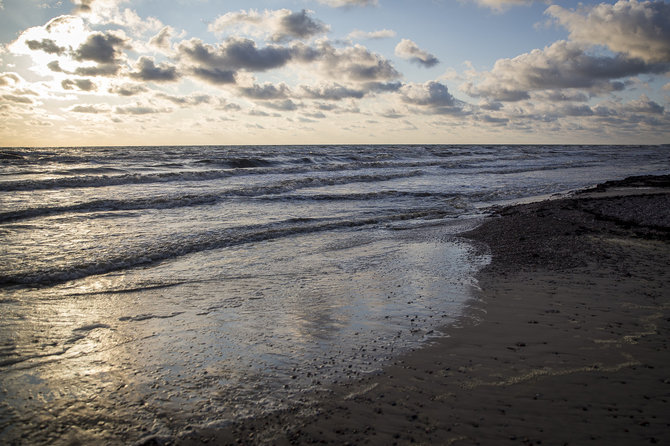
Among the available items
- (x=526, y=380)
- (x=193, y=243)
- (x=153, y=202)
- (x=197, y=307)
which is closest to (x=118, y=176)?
(x=153, y=202)

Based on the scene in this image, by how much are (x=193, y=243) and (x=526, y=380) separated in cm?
848

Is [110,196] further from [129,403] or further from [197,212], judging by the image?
[129,403]

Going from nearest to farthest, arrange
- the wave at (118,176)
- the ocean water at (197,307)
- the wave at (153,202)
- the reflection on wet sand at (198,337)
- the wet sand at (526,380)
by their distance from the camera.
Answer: the wet sand at (526,380)
the reflection on wet sand at (198,337)
the ocean water at (197,307)
the wave at (153,202)
the wave at (118,176)

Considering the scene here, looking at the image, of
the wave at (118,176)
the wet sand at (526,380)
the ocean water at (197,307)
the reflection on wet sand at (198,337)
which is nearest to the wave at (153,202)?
the ocean water at (197,307)

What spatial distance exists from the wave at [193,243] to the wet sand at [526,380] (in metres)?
6.06

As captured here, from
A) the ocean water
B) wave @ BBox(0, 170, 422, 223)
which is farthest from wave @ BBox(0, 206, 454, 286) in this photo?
wave @ BBox(0, 170, 422, 223)

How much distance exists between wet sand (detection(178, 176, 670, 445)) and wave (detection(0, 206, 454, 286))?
239 inches

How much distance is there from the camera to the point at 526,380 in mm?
3627

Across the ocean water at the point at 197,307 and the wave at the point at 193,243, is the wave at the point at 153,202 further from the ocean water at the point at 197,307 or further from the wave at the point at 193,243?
the wave at the point at 193,243

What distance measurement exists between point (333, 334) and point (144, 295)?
3.66 m

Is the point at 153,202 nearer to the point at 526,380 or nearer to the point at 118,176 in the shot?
the point at 118,176

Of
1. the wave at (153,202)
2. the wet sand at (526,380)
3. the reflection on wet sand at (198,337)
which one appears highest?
the wave at (153,202)

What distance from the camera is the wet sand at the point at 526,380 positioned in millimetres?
2969

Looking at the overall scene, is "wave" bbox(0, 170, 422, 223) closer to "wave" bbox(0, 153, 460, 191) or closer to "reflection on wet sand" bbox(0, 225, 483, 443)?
"wave" bbox(0, 153, 460, 191)
